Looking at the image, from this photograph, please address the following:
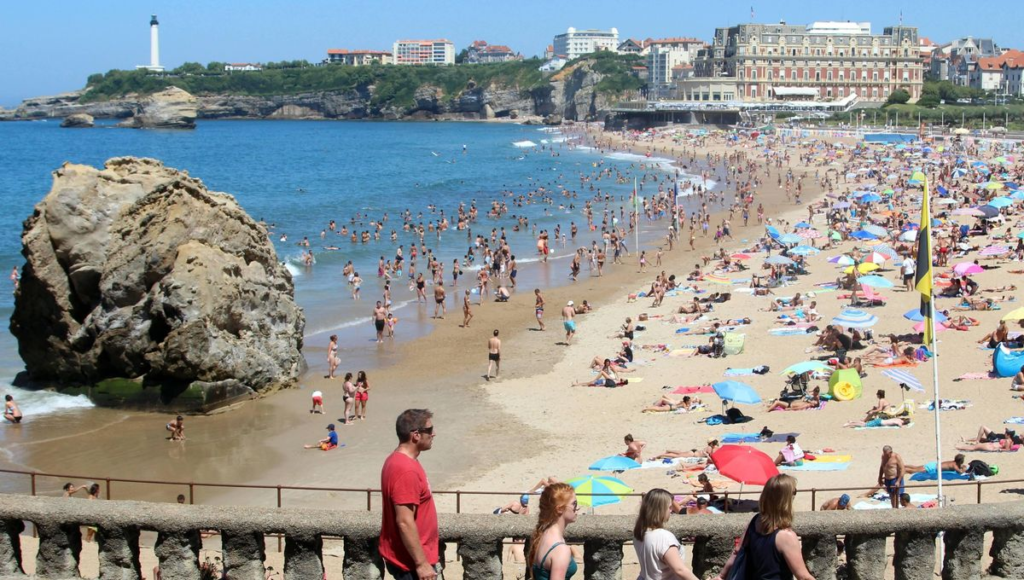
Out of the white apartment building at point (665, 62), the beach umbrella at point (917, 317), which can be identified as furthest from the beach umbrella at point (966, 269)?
the white apartment building at point (665, 62)

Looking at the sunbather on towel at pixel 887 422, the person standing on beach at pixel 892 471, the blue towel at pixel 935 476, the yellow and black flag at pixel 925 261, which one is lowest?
the sunbather on towel at pixel 887 422

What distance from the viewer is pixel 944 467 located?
567 inches

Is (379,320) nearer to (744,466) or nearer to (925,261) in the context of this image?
(744,466)

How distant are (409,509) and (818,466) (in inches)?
440

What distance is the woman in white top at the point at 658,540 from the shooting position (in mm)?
5145

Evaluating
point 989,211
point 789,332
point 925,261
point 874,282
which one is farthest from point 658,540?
point 989,211

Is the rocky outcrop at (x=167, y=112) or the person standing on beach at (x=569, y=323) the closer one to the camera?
the person standing on beach at (x=569, y=323)

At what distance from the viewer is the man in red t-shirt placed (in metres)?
5.01

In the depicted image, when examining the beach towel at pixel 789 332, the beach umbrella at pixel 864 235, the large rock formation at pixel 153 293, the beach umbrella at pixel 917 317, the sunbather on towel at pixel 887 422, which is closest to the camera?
the sunbather on towel at pixel 887 422

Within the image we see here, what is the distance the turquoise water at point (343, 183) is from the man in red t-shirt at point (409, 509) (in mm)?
17916

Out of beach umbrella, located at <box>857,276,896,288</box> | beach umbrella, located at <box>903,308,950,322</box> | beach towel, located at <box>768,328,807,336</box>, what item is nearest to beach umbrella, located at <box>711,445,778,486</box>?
beach umbrella, located at <box>903,308,950,322</box>

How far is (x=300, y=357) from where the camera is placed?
23.7 m

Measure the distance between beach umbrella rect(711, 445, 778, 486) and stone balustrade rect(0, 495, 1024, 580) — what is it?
6.24m

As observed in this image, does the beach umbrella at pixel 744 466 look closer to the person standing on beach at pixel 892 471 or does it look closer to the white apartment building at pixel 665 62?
the person standing on beach at pixel 892 471
